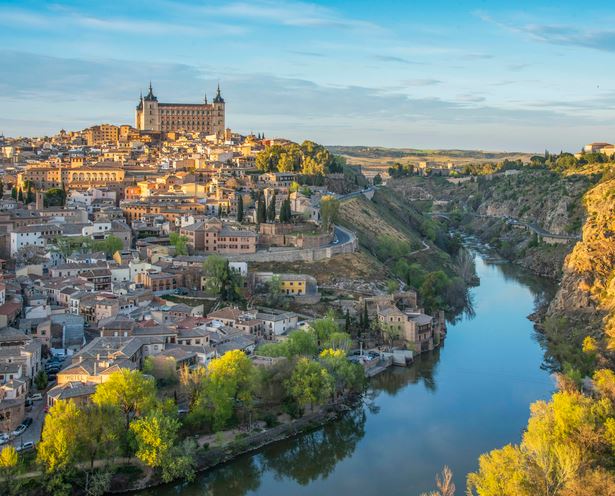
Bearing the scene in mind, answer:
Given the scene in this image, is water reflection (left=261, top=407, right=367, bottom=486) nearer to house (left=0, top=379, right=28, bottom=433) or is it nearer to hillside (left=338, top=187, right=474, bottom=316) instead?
house (left=0, top=379, right=28, bottom=433)

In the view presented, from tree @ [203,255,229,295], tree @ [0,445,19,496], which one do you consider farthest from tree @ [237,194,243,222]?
tree @ [0,445,19,496]

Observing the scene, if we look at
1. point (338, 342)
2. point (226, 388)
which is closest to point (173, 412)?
point (226, 388)

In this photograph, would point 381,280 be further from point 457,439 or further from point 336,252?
point 457,439

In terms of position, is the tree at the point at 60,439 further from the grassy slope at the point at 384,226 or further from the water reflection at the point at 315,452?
the grassy slope at the point at 384,226

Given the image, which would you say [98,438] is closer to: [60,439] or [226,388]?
[60,439]

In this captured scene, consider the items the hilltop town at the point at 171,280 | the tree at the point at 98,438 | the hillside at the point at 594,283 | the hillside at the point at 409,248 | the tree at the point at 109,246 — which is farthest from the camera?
the hillside at the point at 409,248

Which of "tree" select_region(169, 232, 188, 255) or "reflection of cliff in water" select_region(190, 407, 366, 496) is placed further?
"tree" select_region(169, 232, 188, 255)

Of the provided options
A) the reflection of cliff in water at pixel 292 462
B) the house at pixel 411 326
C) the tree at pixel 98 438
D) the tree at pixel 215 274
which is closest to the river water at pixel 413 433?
the reflection of cliff in water at pixel 292 462
